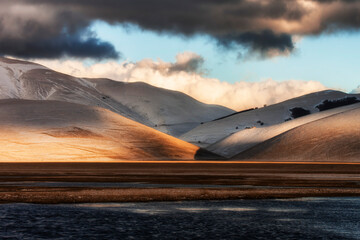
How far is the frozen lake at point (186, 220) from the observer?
27875 mm

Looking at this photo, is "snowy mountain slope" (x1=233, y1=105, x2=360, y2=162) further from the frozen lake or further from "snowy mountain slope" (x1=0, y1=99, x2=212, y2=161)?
the frozen lake

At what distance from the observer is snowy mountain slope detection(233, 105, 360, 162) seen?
563ft

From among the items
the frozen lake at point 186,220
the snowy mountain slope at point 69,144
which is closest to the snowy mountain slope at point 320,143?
the snowy mountain slope at point 69,144

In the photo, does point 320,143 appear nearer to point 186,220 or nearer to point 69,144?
point 69,144

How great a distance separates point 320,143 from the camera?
181m

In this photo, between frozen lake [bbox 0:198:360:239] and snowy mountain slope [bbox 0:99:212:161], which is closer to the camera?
frozen lake [bbox 0:198:360:239]

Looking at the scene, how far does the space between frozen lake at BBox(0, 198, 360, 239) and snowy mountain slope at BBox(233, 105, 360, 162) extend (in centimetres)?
13298

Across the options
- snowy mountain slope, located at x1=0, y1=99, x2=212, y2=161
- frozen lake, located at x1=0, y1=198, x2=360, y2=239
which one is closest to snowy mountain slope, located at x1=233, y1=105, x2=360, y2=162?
snowy mountain slope, located at x1=0, y1=99, x2=212, y2=161

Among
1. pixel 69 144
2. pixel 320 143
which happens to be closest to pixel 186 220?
pixel 69 144

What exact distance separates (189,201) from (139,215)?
796 cm

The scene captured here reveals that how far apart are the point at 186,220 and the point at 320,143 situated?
154326 mm

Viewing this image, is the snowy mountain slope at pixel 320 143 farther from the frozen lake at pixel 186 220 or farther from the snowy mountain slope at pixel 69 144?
the frozen lake at pixel 186 220

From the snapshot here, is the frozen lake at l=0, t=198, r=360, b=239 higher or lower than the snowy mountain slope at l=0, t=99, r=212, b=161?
lower

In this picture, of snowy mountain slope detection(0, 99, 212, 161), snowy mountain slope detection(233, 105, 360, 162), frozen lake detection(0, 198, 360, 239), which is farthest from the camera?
snowy mountain slope detection(233, 105, 360, 162)
